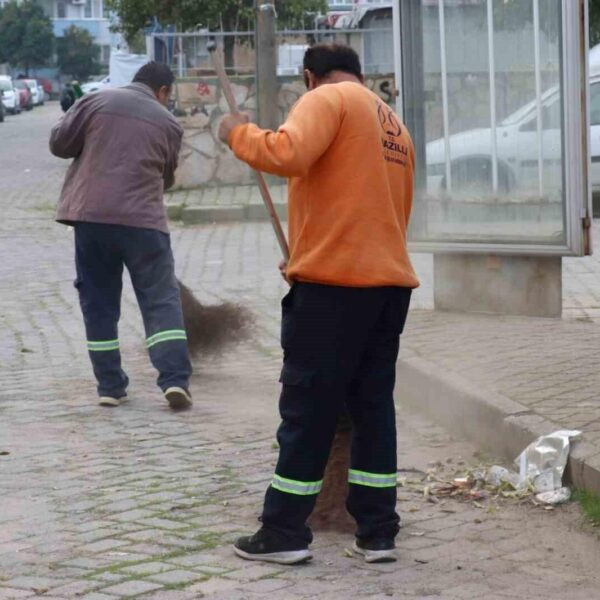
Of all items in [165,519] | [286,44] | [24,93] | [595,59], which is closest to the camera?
[165,519]

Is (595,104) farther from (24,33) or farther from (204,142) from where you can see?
(24,33)

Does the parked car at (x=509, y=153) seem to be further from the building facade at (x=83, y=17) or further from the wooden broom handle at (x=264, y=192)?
the building facade at (x=83, y=17)

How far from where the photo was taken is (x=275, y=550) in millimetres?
4676

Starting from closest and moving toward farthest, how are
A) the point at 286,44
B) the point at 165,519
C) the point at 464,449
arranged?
the point at 165,519 < the point at 464,449 < the point at 286,44

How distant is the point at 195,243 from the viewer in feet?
48.2

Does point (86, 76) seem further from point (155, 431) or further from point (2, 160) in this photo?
point (155, 431)

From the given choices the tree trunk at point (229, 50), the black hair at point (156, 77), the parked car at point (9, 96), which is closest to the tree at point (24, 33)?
the parked car at point (9, 96)

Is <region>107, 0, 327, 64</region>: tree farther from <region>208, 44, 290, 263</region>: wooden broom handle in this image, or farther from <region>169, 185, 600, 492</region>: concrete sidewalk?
<region>208, 44, 290, 263</region>: wooden broom handle

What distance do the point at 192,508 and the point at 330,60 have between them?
6.06ft

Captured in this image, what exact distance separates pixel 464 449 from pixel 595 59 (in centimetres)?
1174

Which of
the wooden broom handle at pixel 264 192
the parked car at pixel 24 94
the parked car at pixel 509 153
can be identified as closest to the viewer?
the wooden broom handle at pixel 264 192

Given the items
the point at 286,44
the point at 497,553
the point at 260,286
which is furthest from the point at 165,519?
the point at 286,44

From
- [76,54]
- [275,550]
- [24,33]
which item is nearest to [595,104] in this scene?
[275,550]

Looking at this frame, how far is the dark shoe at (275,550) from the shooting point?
184 inches
